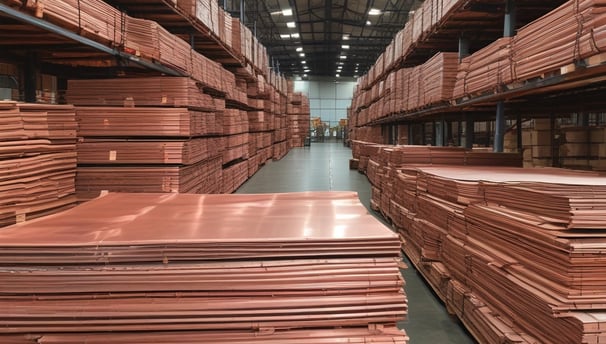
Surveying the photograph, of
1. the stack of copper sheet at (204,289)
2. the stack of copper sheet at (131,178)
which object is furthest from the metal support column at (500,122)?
the stack of copper sheet at (204,289)

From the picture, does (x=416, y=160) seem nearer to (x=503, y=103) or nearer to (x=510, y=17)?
(x=503, y=103)

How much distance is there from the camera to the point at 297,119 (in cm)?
3278

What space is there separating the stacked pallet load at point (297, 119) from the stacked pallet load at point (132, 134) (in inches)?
961

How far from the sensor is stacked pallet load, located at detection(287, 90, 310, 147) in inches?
1219

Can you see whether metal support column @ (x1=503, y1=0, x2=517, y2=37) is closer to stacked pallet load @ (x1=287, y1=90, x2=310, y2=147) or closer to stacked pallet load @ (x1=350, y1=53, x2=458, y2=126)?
stacked pallet load @ (x1=350, y1=53, x2=458, y2=126)

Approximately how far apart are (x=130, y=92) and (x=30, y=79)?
1.14 metres

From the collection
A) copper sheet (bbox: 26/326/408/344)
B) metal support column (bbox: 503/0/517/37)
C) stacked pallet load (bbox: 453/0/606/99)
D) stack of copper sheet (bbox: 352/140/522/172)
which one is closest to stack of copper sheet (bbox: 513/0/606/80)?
stacked pallet load (bbox: 453/0/606/99)

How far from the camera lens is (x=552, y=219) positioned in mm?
2639

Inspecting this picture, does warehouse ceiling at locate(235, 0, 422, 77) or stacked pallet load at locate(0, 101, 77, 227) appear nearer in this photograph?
stacked pallet load at locate(0, 101, 77, 227)

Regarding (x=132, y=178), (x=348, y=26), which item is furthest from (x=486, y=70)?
(x=348, y=26)

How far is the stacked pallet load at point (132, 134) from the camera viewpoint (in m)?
5.53

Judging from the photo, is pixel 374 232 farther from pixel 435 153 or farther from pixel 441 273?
pixel 435 153

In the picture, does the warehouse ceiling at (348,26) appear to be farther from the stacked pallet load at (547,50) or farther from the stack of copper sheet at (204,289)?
the stack of copper sheet at (204,289)

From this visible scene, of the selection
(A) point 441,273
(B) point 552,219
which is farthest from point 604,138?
(B) point 552,219
